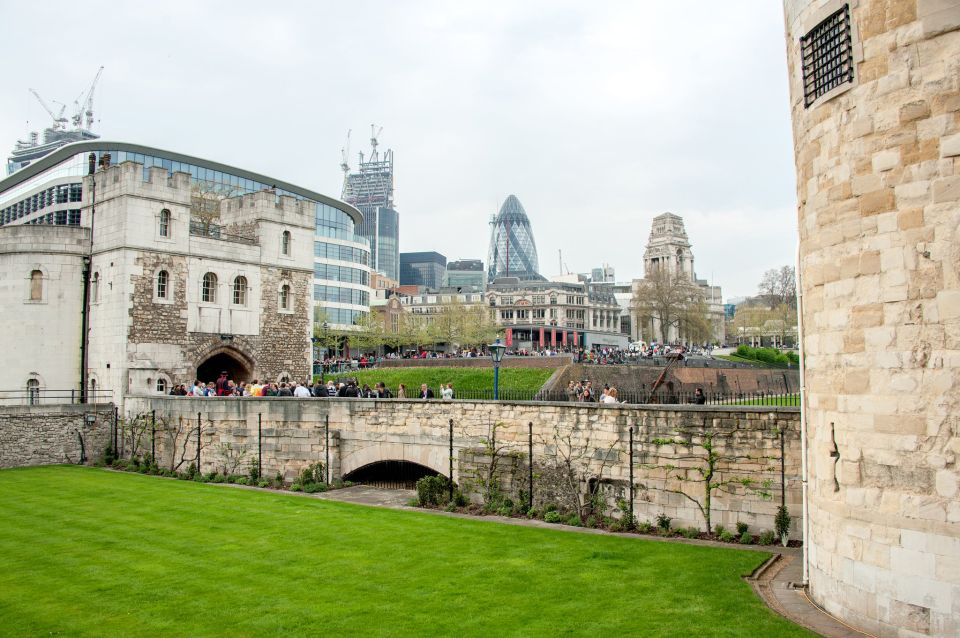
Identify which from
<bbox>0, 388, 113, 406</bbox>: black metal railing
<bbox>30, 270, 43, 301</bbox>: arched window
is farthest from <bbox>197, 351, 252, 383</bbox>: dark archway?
<bbox>30, 270, 43, 301</bbox>: arched window

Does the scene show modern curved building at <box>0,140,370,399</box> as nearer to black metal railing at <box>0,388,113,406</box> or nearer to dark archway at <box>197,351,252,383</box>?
dark archway at <box>197,351,252,383</box>

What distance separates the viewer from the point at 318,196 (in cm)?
7556

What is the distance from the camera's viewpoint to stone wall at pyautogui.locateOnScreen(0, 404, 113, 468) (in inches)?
1030

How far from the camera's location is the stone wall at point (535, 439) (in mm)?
13438

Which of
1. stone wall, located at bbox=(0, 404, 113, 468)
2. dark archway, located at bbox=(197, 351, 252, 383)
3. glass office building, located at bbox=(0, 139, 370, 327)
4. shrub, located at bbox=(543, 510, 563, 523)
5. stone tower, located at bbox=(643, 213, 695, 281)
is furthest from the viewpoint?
stone tower, located at bbox=(643, 213, 695, 281)

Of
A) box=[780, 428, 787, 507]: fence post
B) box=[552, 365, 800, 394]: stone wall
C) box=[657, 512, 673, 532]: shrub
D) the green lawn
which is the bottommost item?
the green lawn

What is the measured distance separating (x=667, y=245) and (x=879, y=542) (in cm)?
12309

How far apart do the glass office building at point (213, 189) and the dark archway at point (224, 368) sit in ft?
53.9

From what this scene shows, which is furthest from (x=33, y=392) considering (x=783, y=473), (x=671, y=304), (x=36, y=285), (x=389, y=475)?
(x=671, y=304)

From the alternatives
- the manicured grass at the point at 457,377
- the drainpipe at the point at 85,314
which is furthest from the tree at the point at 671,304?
the drainpipe at the point at 85,314

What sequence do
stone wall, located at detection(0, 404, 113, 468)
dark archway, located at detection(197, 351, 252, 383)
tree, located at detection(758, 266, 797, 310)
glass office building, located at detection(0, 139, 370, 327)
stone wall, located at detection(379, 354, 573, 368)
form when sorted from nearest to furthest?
stone wall, located at detection(0, 404, 113, 468) < dark archway, located at detection(197, 351, 252, 383) < stone wall, located at detection(379, 354, 573, 368) < glass office building, located at detection(0, 139, 370, 327) < tree, located at detection(758, 266, 797, 310)

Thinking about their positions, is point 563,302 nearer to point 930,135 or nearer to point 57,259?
point 57,259

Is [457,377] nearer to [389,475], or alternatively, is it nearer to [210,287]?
[210,287]

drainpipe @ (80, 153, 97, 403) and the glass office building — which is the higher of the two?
the glass office building
